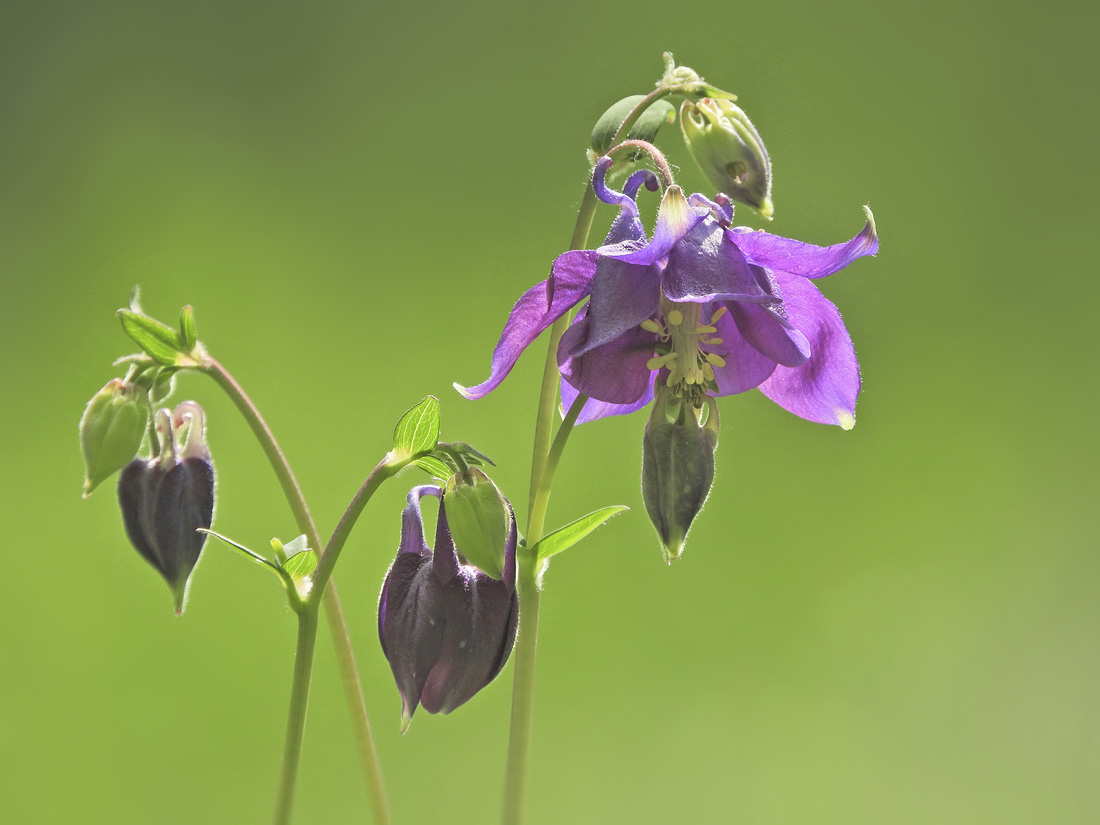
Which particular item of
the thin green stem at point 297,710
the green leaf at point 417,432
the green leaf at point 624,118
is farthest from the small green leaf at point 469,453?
the green leaf at point 624,118

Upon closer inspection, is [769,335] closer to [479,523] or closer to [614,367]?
[614,367]

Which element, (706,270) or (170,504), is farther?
(170,504)

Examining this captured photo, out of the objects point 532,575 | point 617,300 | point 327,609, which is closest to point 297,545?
point 327,609

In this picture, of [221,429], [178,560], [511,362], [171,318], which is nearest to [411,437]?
[511,362]

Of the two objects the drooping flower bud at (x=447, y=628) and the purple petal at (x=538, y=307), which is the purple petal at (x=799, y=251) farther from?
the drooping flower bud at (x=447, y=628)

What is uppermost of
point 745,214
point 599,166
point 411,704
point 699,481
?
point 745,214

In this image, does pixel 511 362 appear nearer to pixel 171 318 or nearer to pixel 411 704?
pixel 411 704
